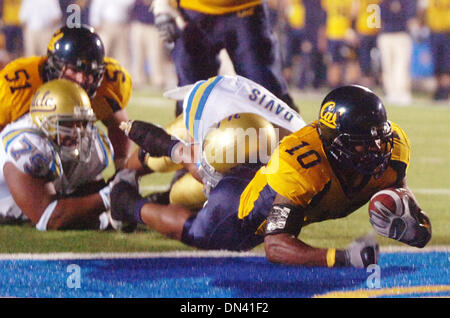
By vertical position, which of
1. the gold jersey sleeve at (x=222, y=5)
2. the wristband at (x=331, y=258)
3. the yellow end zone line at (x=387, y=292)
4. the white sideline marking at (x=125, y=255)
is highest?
the gold jersey sleeve at (x=222, y=5)

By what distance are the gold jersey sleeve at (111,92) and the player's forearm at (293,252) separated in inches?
83.0

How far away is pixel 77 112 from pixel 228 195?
1.06 meters

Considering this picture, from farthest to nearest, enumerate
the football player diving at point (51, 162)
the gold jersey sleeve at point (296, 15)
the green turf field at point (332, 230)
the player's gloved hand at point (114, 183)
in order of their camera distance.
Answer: the gold jersey sleeve at point (296, 15), the player's gloved hand at point (114, 183), the football player diving at point (51, 162), the green turf field at point (332, 230)

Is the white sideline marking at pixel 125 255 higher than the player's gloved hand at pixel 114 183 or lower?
lower

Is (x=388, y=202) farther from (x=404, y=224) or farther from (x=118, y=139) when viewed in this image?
(x=118, y=139)

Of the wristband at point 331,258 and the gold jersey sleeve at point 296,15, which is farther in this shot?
the gold jersey sleeve at point 296,15

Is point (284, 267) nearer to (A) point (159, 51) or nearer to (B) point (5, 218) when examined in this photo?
(B) point (5, 218)

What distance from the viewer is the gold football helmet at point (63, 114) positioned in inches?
178

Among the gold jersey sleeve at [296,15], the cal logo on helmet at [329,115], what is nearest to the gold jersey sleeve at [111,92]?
the cal logo on helmet at [329,115]

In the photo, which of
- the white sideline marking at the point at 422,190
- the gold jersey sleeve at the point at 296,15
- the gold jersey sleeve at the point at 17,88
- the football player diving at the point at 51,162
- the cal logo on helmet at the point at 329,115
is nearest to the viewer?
the cal logo on helmet at the point at 329,115

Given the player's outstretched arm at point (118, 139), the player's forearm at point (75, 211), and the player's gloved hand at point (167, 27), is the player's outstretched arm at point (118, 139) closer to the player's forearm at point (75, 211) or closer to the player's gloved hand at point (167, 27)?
the player's gloved hand at point (167, 27)

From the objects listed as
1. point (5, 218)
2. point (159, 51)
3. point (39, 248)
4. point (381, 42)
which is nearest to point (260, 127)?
point (39, 248)

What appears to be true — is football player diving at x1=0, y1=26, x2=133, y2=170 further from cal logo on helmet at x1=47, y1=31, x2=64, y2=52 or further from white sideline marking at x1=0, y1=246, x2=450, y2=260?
white sideline marking at x1=0, y1=246, x2=450, y2=260

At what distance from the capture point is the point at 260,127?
13.5 feet
